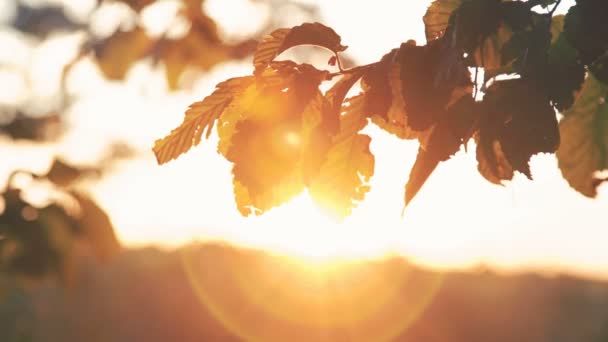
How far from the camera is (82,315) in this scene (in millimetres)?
15469

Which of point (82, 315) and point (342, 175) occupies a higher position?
point (342, 175)

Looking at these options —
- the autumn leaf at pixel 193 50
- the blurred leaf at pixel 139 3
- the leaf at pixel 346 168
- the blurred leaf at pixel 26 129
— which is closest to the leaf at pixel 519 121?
the leaf at pixel 346 168

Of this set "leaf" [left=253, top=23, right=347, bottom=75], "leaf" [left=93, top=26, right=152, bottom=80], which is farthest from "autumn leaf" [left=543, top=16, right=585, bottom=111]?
"leaf" [left=93, top=26, right=152, bottom=80]

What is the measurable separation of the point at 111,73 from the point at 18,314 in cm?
549

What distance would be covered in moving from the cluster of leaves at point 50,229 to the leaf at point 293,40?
65.8 inches

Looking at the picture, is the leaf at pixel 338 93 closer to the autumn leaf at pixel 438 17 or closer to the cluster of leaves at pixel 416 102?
the cluster of leaves at pixel 416 102

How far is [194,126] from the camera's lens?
4.37ft

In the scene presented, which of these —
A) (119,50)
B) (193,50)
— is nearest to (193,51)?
(193,50)

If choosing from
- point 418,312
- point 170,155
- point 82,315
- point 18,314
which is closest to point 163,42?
point 170,155

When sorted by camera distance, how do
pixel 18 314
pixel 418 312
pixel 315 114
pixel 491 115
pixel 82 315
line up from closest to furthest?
pixel 491 115, pixel 315 114, pixel 18 314, pixel 82 315, pixel 418 312

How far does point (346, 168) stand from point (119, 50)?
2259 mm

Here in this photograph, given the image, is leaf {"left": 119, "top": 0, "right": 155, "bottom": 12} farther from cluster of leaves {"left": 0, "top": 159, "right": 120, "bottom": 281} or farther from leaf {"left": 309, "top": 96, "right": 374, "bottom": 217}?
leaf {"left": 309, "top": 96, "right": 374, "bottom": 217}

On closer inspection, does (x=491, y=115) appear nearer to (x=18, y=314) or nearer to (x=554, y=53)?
(x=554, y=53)

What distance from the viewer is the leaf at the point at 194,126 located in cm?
132
